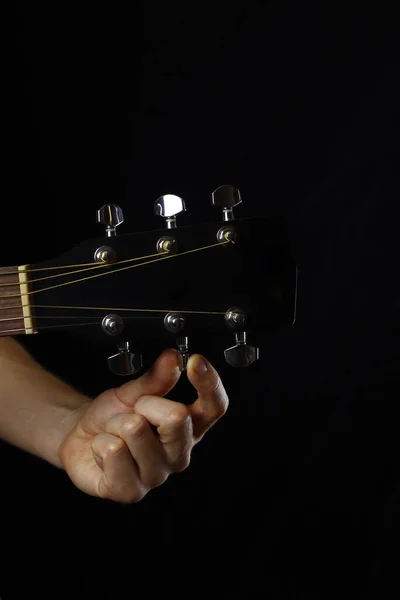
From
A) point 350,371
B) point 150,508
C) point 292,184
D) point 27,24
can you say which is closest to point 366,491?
point 350,371

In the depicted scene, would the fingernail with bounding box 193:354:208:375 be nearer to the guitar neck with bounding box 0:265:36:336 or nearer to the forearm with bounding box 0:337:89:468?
the guitar neck with bounding box 0:265:36:336

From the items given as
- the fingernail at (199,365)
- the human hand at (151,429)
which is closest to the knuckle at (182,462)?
the human hand at (151,429)

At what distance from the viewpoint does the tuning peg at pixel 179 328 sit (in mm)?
725

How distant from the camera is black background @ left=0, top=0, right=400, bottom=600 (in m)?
1.37

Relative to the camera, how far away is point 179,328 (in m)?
0.72

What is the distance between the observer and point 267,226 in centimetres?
72

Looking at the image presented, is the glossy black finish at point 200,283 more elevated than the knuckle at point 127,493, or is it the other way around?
the glossy black finish at point 200,283

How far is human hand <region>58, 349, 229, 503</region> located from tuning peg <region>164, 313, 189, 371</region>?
1 centimetres

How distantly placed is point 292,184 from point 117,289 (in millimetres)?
→ 770

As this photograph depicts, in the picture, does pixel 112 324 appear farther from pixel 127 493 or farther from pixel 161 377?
pixel 127 493

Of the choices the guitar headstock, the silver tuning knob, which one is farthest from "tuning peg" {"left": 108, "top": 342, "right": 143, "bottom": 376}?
the silver tuning knob

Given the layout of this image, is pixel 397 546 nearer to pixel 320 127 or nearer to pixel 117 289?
pixel 320 127

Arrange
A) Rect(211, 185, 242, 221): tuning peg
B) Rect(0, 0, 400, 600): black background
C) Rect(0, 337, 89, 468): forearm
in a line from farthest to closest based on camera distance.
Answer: Rect(0, 0, 400, 600): black background < Rect(0, 337, 89, 468): forearm < Rect(211, 185, 242, 221): tuning peg

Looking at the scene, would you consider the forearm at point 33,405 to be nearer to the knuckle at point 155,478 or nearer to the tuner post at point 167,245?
the knuckle at point 155,478
